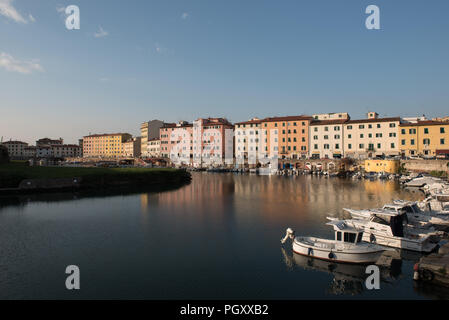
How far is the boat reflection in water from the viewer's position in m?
13.2

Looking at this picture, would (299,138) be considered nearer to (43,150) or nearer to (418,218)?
(418,218)

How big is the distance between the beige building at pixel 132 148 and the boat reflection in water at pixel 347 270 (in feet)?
459

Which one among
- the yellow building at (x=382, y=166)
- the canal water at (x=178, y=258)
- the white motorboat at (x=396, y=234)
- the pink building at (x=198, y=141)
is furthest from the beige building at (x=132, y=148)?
the white motorboat at (x=396, y=234)

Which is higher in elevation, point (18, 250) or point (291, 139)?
point (291, 139)

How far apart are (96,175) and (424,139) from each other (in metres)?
76.8

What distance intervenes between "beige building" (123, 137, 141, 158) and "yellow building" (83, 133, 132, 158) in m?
2.78

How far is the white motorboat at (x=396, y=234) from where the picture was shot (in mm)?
17625

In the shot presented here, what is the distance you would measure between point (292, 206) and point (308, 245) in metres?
15.6

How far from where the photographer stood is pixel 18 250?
17703mm

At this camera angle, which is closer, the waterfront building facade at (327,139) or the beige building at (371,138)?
the beige building at (371,138)

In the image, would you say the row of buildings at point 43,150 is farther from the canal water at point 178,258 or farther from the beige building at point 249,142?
the canal water at point 178,258
